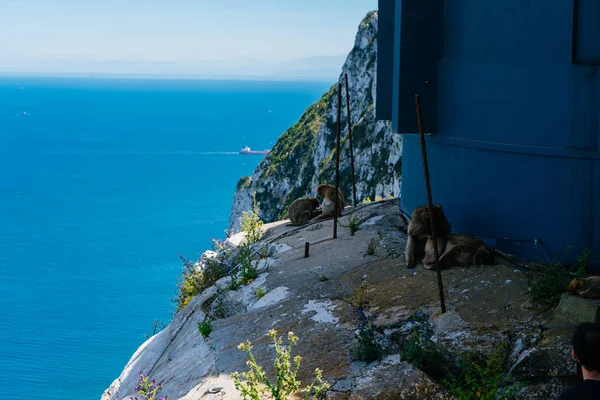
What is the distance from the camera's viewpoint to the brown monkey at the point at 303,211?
1441cm

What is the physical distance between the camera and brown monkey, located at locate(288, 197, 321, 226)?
47.3 ft

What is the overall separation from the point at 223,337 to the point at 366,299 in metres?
1.84

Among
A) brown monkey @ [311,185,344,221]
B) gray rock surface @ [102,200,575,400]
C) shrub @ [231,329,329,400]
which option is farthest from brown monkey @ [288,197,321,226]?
shrub @ [231,329,329,400]

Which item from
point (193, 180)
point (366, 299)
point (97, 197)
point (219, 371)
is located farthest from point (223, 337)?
point (193, 180)

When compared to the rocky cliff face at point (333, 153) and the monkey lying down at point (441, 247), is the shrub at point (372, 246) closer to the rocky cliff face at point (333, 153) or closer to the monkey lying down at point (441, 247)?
the monkey lying down at point (441, 247)

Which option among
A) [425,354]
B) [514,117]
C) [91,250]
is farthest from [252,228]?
[91,250]

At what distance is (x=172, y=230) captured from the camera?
116 metres

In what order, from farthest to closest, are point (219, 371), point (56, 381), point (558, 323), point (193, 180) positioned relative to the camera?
point (193, 180) → point (56, 381) → point (219, 371) → point (558, 323)

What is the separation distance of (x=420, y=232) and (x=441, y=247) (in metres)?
0.37

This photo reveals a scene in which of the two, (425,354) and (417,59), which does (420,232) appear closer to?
(417,59)

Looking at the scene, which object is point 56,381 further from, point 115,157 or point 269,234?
point 115,157

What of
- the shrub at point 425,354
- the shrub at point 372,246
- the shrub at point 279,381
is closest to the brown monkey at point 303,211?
the shrub at point 372,246

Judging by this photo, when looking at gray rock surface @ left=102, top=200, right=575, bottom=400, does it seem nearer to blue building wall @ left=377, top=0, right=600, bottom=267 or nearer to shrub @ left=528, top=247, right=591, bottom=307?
shrub @ left=528, top=247, right=591, bottom=307

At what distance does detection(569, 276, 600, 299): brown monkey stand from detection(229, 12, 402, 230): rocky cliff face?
30.7 m
